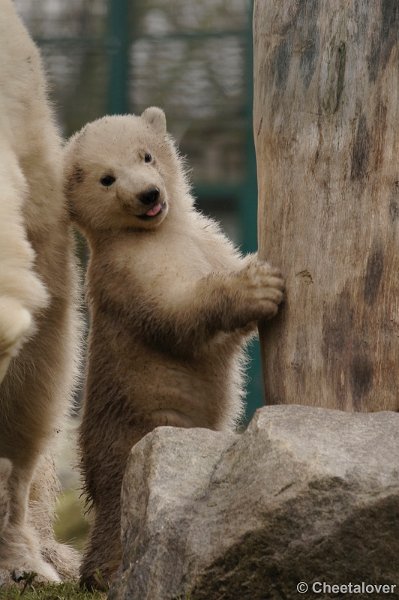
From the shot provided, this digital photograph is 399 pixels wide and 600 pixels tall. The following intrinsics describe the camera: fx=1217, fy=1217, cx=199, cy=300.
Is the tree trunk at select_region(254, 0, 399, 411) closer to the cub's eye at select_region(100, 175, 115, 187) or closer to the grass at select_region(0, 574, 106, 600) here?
the cub's eye at select_region(100, 175, 115, 187)

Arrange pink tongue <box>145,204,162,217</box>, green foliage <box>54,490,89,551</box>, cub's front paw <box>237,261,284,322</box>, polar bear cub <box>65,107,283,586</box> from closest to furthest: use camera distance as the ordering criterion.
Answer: cub's front paw <box>237,261,284,322</box> < polar bear cub <box>65,107,283,586</box> < pink tongue <box>145,204,162,217</box> < green foliage <box>54,490,89,551</box>

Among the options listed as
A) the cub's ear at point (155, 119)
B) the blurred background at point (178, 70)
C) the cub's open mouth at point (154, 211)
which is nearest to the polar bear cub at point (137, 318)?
the cub's open mouth at point (154, 211)

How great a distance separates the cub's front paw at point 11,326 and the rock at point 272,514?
0.64 meters

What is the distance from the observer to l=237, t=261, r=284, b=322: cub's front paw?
493cm

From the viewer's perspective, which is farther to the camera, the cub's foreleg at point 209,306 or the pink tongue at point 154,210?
the pink tongue at point 154,210

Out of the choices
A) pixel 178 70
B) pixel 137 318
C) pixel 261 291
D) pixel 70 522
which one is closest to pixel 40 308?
pixel 137 318

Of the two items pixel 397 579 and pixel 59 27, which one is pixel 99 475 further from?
pixel 59 27

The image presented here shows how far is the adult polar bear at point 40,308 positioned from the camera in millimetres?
5344

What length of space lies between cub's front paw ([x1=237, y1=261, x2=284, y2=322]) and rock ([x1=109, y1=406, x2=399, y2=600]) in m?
0.64

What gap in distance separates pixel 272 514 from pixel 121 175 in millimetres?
1944

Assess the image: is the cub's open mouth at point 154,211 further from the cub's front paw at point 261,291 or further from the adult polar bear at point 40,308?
the cub's front paw at point 261,291

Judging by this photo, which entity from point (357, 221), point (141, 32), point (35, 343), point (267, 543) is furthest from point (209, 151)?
point (267, 543)

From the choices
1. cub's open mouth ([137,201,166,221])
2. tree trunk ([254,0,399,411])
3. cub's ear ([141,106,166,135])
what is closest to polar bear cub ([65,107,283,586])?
cub's open mouth ([137,201,166,221])

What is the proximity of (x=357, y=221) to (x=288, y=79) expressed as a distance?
68 cm
